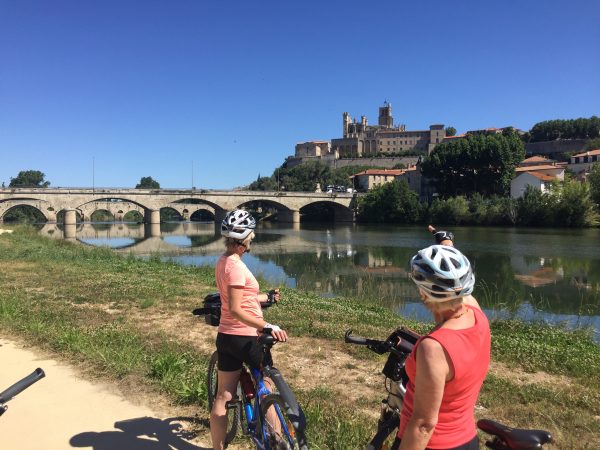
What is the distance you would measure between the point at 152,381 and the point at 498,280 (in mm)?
14397

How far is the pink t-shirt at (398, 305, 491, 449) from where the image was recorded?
1.57 metres

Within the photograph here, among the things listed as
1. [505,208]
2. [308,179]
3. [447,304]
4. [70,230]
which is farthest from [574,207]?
[308,179]

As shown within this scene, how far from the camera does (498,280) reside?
15828 millimetres

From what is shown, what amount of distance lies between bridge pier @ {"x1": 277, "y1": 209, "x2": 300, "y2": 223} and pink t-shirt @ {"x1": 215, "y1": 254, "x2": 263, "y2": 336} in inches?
2440

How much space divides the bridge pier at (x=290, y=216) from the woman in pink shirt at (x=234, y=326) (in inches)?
2440

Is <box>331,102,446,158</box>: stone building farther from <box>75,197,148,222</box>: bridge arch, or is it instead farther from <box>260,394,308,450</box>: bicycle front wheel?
<box>260,394,308,450</box>: bicycle front wheel

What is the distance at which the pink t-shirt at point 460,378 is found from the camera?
1.57 meters

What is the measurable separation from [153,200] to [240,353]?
57286 mm

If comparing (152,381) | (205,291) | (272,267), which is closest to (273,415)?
(152,381)

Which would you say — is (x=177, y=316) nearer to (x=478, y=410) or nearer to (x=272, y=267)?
(x=478, y=410)

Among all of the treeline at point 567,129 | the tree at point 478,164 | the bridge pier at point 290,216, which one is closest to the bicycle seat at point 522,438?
the tree at point 478,164

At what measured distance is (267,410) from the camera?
2.55m

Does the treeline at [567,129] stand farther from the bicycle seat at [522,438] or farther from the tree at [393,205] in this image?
the bicycle seat at [522,438]

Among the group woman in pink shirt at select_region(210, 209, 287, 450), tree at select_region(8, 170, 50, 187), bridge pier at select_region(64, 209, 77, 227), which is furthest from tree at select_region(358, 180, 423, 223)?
tree at select_region(8, 170, 50, 187)
